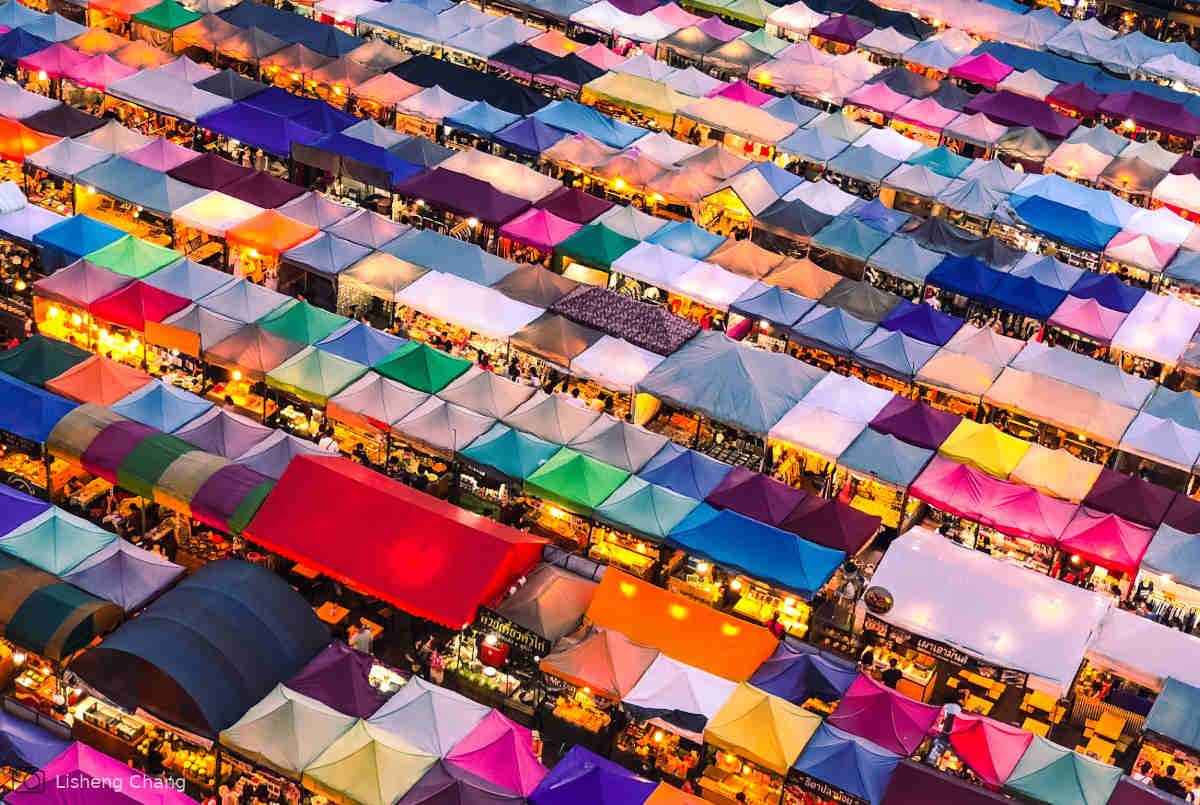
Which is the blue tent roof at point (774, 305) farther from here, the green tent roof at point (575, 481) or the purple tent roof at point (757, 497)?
the green tent roof at point (575, 481)

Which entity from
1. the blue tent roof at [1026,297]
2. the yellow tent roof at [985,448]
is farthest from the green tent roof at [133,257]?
the blue tent roof at [1026,297]

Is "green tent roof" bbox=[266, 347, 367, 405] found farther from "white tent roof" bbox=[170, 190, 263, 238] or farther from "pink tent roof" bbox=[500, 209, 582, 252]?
"pink tent roof" bbox=[500, 209, 582, 252]

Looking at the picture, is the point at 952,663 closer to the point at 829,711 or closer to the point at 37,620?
the point at 829,711

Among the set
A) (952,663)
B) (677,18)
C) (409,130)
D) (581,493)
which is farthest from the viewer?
(677,18)

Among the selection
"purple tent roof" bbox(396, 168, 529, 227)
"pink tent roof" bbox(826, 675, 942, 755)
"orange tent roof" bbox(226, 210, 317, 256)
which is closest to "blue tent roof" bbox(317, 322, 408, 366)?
"orange tent roof" bbox(226, 210, 317, 256)

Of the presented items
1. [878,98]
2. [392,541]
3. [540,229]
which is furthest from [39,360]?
[878,98]

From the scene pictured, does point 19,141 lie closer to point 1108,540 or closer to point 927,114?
point 927,114

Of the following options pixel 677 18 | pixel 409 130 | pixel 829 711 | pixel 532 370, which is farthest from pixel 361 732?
pixel 677 18
